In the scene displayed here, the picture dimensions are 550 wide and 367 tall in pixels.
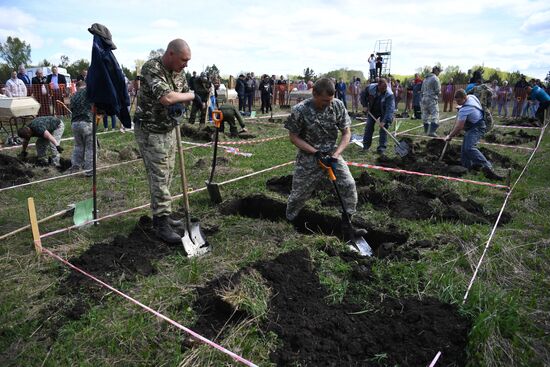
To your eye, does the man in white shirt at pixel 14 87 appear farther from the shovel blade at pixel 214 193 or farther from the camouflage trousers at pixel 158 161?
the camouflage trousers at pixel 158 161

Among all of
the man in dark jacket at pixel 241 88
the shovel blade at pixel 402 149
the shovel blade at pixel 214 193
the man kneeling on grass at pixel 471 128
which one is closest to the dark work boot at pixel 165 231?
the shovel blade at pixel 214 193

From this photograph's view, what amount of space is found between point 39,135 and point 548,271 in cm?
858

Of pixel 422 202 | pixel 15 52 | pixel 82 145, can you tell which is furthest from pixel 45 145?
pixel 15 52

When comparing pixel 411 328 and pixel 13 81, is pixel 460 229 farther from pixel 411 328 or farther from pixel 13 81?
pixel 13 81

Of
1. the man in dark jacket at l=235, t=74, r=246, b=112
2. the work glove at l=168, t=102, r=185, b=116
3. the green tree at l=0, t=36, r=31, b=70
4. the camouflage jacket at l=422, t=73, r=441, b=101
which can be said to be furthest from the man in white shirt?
the green tree at l=0, t=36, r=31, b=70

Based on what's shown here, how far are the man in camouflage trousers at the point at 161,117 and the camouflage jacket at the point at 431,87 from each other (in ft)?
30.3

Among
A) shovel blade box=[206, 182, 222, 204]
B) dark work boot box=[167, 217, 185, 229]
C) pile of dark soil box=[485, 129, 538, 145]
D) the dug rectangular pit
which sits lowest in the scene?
the dug rectangular pit

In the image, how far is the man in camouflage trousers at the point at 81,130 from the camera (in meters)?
7.13

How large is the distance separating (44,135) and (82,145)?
0.91m

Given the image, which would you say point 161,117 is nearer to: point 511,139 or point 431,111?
point 431,111

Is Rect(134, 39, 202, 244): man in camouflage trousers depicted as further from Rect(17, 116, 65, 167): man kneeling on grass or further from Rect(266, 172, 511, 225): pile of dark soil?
Rect(17, 116, 65, 167): man kneeling on grass

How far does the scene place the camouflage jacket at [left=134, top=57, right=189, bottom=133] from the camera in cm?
395

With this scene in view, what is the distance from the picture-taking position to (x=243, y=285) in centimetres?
317

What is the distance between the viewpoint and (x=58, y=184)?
675 centimetres
